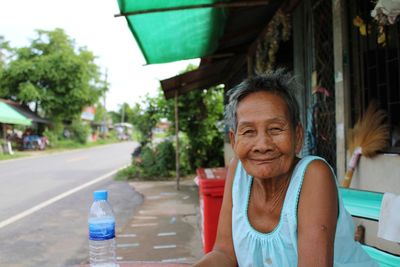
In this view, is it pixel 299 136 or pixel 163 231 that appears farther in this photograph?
pixel 163 231

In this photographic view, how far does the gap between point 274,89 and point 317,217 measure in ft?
1.68

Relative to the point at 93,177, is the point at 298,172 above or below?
above

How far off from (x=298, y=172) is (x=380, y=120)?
1865 mm

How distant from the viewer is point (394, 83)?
3.19m

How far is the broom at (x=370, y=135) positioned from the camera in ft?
10.0

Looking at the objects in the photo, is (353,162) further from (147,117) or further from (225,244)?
(147,117)

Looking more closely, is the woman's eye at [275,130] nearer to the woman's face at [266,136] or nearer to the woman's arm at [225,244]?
the woman's face at [266,136]

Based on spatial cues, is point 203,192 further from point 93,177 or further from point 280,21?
point 93,177

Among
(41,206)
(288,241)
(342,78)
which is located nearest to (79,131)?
(41,206)

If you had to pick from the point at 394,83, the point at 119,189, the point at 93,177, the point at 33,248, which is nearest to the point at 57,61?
the point at 93,177

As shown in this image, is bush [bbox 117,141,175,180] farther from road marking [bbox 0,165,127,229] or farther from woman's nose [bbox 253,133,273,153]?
woman's nose [bbox 253,133,273,153]

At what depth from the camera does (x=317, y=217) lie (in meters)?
1.42

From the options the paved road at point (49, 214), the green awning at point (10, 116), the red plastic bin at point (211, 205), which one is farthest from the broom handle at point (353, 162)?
the green awning at point (10, 116)

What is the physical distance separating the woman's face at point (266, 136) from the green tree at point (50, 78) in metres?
27.2
